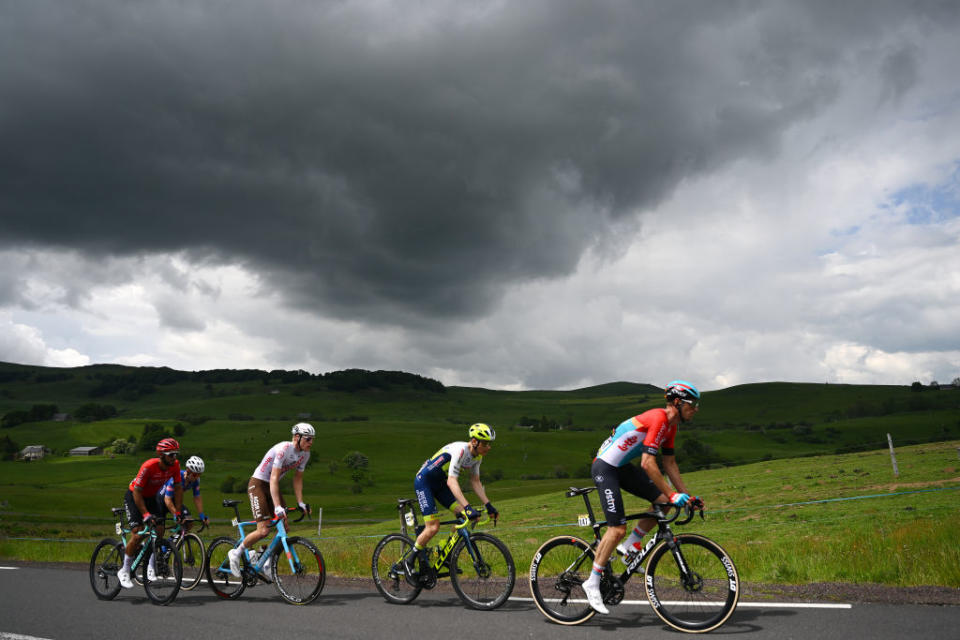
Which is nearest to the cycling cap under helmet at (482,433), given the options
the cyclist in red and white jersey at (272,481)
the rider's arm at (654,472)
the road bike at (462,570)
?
the road bike at (462,570)

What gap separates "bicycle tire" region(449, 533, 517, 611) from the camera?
7.97 meters

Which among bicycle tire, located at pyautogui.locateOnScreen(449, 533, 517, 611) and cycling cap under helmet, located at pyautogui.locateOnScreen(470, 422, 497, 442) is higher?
cycling cap under helmet, located at pyautogui.locateOnScreen(470, 422, 497, 442)

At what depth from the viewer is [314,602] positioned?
8.93m

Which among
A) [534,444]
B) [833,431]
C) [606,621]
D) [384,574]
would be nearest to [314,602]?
[384,574]

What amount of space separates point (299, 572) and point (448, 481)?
2597 millimetres

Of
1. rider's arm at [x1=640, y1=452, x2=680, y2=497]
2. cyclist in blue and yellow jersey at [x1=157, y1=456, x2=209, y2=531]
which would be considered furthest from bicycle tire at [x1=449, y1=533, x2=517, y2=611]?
cyclist in blue and yellow jersey at [x1=157, y1=456, x2=209, y2=531]

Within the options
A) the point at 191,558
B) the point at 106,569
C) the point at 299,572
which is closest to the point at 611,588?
the point at 299,572

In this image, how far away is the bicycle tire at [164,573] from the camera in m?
9.33

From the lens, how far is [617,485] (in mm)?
7227

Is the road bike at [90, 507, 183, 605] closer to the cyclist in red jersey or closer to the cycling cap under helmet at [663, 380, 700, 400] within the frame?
the cyclist in red jersey

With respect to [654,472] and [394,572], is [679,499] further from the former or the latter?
[394,572]

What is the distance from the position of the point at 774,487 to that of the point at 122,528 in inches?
1709

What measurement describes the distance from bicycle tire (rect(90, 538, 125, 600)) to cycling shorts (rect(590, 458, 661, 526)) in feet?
25.0

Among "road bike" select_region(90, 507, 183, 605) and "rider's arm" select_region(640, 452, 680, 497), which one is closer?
"rider's arm" select_region(640, 452, 680, 497)
